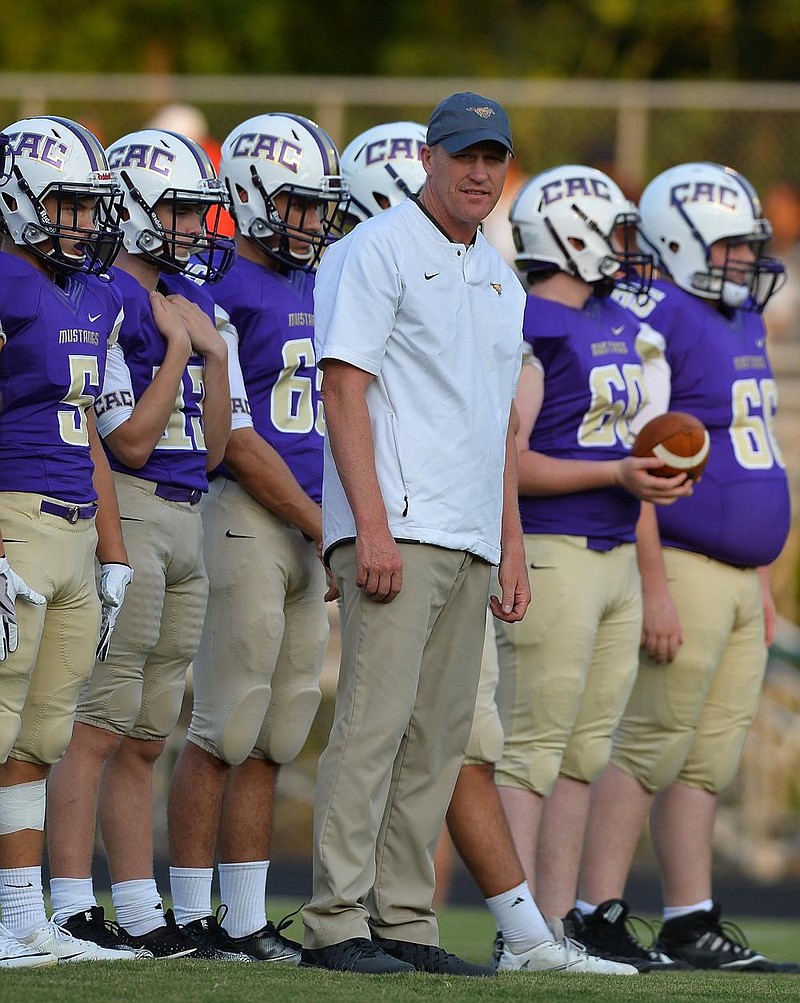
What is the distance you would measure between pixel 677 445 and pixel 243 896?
1.81 meters

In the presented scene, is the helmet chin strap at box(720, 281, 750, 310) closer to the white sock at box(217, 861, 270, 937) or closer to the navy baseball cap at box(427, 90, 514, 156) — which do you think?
the navy baseball cap at box(427, 90, 514, 156)

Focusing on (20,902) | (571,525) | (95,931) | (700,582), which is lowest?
(95,931)

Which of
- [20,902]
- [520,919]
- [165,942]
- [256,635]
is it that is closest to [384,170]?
[256,635]

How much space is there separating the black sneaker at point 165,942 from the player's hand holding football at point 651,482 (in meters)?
1.83

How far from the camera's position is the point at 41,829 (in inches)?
184

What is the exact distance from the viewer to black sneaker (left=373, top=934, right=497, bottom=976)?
4664mm

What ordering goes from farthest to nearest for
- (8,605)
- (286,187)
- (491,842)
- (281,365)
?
(286,187), (281,365), (491,842), (8,605)

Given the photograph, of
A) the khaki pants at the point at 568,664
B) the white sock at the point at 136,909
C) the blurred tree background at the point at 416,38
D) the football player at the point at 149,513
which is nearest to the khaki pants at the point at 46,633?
the football player at the point at 149,513

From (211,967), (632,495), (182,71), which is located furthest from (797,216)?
(211,967)

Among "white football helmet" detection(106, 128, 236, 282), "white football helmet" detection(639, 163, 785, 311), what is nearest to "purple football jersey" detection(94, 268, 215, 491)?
"white football helmet" detection(106, 128, 236, 282)

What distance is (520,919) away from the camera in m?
5.07

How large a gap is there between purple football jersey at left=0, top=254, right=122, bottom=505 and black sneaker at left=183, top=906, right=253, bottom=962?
127cm

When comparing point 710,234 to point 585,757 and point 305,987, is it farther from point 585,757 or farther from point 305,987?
point 305,987

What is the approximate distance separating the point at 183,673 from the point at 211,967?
91 cm
